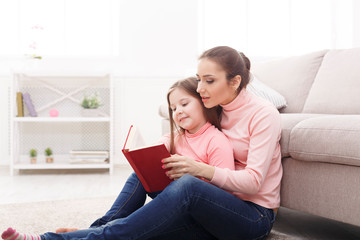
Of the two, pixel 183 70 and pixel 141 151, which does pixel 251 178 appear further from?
pixel 183 70

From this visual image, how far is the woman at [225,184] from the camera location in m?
1.06

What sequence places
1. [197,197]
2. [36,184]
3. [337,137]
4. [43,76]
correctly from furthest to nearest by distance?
[43,76] → [36,184] → [337,137] → [197,197]

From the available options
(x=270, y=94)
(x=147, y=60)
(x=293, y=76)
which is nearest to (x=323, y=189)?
(x=270, y=94)

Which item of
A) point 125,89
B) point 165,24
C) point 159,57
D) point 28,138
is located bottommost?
point 28,138

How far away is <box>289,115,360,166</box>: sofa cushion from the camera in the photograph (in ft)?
3.76

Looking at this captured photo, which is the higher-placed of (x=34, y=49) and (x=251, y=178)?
(x=34, y=49)

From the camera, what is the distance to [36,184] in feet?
8.30

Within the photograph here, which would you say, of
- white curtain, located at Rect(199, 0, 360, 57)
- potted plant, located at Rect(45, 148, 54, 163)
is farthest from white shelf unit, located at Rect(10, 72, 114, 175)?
white curtain, located at Rect(199, 0, 360, 57)

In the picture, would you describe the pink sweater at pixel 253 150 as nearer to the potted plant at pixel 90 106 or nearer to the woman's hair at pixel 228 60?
the woman's hair at pixel 228 60

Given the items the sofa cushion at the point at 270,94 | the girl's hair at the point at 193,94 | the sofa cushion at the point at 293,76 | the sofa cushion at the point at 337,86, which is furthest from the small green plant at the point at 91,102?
the girl's hair at the point at 193,94

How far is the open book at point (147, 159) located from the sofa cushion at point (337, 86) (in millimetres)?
1026

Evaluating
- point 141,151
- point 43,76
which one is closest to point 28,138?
point 43,76

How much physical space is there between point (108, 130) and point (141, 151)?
7.27ft

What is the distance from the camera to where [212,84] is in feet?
3.92
